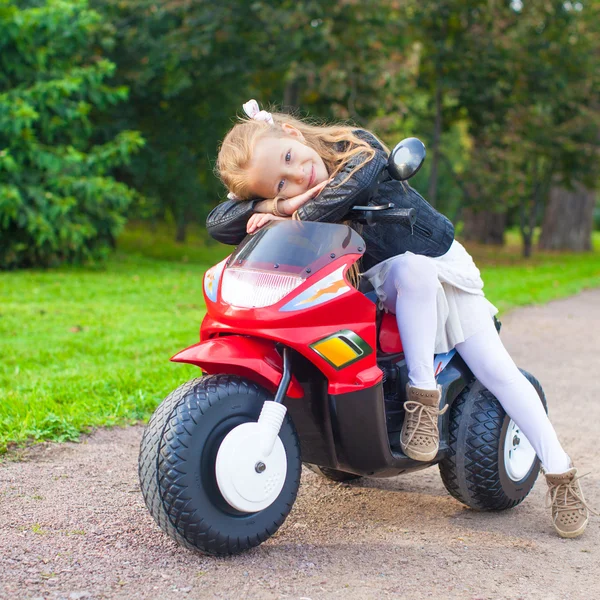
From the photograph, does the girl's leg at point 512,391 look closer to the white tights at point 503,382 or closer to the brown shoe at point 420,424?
the white tights at point 503,382

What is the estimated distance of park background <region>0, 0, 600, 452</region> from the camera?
10.4 meters

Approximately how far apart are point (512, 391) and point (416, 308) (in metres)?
0.57

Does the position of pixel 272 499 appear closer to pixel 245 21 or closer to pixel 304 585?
pixel 304 585

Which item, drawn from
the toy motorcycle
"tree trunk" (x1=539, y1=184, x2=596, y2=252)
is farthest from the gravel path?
"tree trunk" (x1=539, y1=184, x2=596, y2=252)

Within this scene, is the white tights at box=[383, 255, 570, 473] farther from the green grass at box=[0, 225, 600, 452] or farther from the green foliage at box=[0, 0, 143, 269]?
the green foliage at box=[0, 0, 143, 269]

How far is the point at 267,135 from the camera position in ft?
9.27

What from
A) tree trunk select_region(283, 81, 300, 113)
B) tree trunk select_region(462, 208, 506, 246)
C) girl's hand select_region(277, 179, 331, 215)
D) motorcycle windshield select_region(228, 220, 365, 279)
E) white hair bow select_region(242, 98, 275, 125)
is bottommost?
tree trunk select_region(462, 208, 506, 246)

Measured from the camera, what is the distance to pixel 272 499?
2641 mm

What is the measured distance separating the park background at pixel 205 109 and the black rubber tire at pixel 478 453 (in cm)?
386

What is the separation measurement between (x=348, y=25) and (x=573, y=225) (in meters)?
8.88

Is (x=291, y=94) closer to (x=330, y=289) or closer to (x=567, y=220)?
(x=567, y=220)

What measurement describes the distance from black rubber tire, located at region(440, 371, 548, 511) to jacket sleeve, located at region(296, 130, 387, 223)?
937 mm

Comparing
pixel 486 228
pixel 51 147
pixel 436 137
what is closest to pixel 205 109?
pixel 436 137

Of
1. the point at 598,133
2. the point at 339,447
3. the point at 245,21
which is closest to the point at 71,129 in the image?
the point at 245,21
